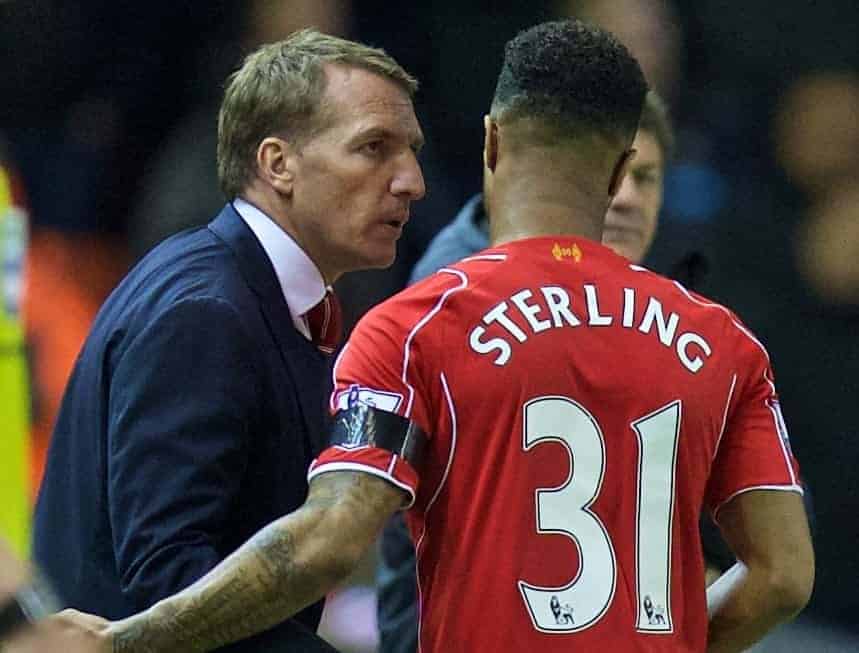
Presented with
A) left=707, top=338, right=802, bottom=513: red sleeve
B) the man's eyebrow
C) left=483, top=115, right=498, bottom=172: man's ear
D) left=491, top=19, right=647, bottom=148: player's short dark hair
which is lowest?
left=707, top=338, right=802, bottom=513: red sleeve

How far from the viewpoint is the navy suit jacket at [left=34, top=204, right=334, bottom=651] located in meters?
3.35

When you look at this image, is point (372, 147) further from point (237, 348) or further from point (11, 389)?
point (11, 389)

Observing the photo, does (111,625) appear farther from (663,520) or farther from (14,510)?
(14,510)

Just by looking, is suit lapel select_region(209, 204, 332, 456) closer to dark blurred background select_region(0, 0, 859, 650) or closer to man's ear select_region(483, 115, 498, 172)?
man's ear select_region(483, 115, 498, 172)

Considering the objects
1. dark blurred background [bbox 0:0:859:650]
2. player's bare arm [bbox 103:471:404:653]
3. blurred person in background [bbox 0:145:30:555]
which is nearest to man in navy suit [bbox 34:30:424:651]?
player's bare arm [bbox 103:471:404:653]

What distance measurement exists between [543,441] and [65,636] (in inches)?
30.7

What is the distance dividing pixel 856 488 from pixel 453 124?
184 cm

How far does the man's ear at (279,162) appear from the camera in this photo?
377 cm

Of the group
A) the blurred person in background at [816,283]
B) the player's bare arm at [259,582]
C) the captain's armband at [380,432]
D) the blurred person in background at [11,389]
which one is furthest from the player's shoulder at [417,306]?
the blurred person in background at [816,283]

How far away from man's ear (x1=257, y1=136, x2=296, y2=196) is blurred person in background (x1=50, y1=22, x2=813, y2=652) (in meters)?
0.54

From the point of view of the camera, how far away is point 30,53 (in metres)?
6.87

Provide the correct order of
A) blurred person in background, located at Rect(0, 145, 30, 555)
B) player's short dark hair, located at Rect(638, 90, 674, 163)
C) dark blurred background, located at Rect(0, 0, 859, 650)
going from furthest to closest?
dark blurred background, located at Rect(0, 0, 859, 650), blurred person in background, located at Rect(0, 145, 30, 555), player's short dark hair, located at Rect(638, 90, 674, 163)

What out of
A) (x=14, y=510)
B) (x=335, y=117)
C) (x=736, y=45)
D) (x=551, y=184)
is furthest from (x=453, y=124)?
(x=551, y=184)

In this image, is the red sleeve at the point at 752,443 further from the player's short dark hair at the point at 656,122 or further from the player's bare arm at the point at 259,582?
the player's short dark hair at the point at 656,122
